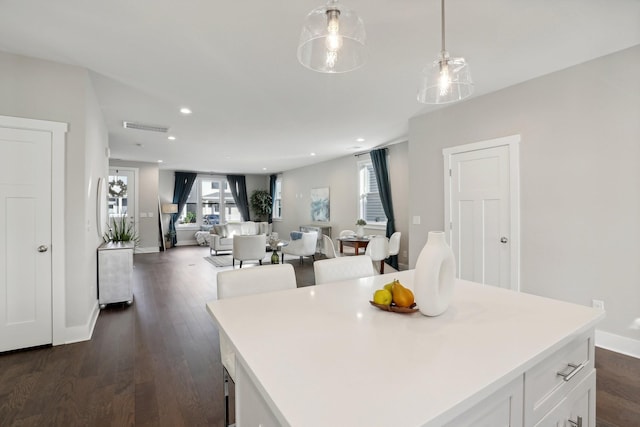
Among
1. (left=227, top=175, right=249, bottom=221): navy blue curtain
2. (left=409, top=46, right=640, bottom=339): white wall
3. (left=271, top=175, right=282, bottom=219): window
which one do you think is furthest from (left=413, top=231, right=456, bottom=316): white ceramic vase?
(left=227, top=175, right=249, bottom=221): navy blue curtain

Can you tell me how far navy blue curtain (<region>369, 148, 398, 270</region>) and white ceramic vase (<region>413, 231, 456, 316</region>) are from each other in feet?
16.2

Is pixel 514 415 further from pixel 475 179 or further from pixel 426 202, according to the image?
pixel 426 202

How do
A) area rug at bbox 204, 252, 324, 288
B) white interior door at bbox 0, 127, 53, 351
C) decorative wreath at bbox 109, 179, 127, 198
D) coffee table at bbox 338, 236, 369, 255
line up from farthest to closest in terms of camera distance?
1. decorative wreath at bbox 109, 179, 127, 198
2. coffee table at bbox 338, 236, 369, 255
3. area rug at bbox 204, 252, 324, 288
4. white interior door at bbox 0, 127, 53, 351

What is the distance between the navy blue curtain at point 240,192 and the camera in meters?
11.5

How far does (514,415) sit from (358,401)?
544 millimetres

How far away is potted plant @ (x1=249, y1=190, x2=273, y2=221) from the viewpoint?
38.1 ft

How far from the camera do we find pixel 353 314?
4.12 ft

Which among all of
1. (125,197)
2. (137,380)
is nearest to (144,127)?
(137,380)

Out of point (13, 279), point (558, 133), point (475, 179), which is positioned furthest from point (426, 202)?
point (13, 279)

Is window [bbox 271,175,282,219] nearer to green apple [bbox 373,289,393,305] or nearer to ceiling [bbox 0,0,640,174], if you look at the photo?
ceiling [bbox 0,0,640,174]

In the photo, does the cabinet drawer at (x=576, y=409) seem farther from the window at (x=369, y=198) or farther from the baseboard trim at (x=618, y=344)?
the window at (x=369, y=198)

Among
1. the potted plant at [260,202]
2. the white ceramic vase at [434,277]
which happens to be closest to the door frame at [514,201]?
the white ceramic vase at [434,277]

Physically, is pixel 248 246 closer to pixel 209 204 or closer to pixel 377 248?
pixel 377 248

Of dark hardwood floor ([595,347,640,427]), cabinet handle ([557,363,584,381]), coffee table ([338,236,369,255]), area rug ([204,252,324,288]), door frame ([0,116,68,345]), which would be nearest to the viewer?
cabinet handle ([557,363,584,381])
